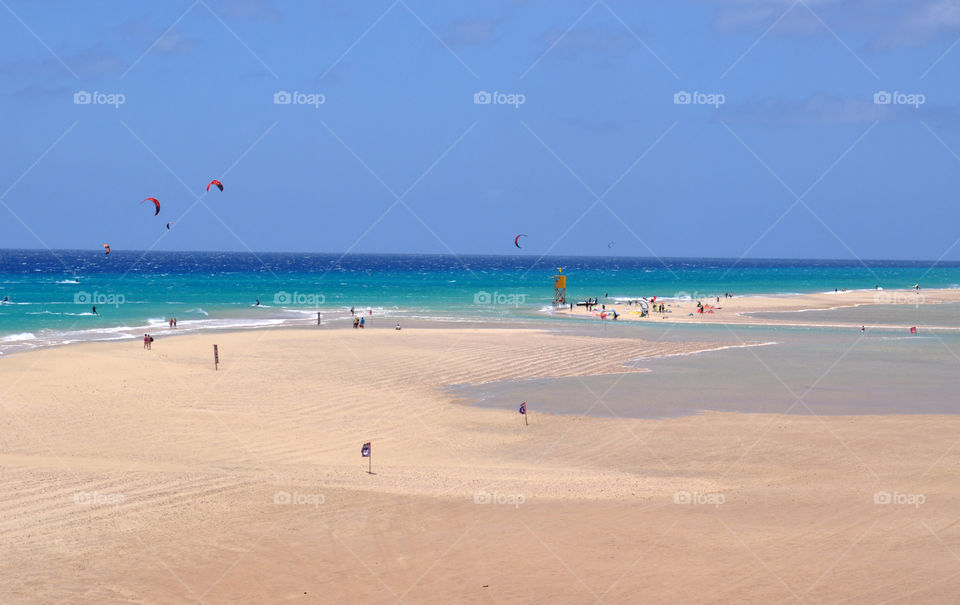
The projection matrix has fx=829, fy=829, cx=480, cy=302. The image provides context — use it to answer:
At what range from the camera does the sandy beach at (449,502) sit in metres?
10.5

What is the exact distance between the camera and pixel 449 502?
13.6 metres

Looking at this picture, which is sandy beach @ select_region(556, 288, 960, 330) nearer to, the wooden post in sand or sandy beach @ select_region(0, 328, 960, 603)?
sandy beach @ select_region(0, 328, 960, 603)

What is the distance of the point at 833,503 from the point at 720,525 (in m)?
2.41

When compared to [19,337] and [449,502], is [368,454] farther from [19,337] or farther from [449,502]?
[19,337]

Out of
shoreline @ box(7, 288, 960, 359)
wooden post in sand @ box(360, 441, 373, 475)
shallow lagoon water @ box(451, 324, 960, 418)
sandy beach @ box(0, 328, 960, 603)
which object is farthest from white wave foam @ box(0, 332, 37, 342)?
wooden post in sand @ box(360, 441, 373, 475)

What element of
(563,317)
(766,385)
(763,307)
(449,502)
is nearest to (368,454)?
(449,502)

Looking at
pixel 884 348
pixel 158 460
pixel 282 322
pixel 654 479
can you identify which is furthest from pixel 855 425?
pixel 282 322

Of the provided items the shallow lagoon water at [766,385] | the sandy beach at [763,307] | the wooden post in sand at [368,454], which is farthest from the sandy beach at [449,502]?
the sandy beach at [763,307]

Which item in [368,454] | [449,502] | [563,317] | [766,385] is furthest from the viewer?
[563,317]

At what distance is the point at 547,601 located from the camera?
9992 mm

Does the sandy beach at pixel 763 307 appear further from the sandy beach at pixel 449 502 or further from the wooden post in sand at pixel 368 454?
the wooden post in sand at pixel 368 454

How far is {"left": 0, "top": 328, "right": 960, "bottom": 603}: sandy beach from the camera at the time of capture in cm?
1048

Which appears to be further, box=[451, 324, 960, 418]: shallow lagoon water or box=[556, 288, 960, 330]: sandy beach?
box=[556, 288, 960, 330]: sandy beach

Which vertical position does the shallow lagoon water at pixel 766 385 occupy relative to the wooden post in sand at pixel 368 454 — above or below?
above
